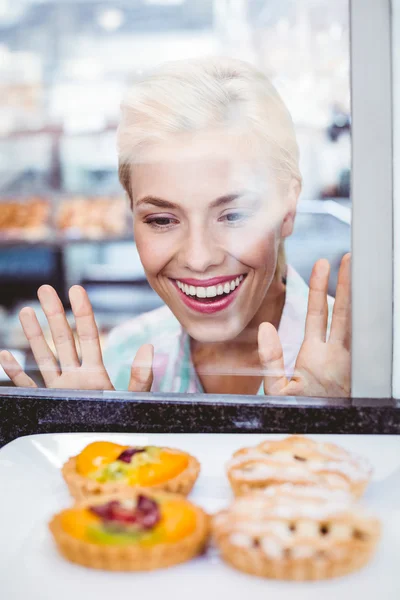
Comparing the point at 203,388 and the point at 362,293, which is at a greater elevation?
the point at 362,293

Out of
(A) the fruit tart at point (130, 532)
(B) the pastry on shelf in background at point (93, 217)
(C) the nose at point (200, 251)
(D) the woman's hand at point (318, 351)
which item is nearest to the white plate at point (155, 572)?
(A) the fruit tart at point (130, 532)

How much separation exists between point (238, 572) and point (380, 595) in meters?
0.20

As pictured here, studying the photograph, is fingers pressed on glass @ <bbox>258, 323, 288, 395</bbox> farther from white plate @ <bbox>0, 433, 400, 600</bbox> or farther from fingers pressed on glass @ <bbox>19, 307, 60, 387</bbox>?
fingers pressed on glass @ <bbox>19, 307, 60, 387</bbox>

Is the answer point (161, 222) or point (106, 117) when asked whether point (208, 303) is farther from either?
point (106, 117)

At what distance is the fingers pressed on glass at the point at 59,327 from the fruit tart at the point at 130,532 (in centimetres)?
70

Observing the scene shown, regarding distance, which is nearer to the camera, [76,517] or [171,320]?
[76,517]

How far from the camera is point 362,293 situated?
167 cm

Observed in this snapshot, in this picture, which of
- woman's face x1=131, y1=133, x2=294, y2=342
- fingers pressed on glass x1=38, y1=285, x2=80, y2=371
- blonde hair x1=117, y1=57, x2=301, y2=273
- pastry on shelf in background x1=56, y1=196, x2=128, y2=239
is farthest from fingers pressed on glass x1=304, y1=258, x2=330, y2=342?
fingers pressed on glass x1=38, y1=285, x2=80, y2=371

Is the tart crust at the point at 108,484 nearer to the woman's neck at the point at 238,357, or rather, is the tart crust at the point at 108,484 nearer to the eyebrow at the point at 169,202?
the woman's neck at the point at 238,357

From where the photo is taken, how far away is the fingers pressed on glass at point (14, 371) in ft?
6.05

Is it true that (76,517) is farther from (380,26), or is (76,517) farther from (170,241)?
(380,26)

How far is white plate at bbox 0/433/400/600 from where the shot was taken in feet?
3.31

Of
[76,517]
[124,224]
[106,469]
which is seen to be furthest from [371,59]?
[76,517]

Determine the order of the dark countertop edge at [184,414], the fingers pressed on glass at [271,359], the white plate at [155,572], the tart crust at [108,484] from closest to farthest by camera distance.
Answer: the white plate at [155,572] < the tart crust at [108,484] < the dark countertop edge at [184,414] < the fingers pressed on glass at [271,359]
